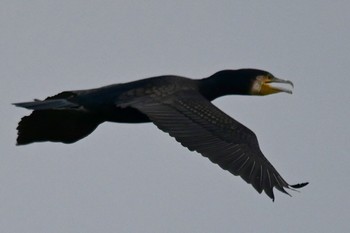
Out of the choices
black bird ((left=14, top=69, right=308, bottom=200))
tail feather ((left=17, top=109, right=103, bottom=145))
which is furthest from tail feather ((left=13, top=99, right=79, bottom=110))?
tail feather ((left=17, top=109, right=103, bottom=145))

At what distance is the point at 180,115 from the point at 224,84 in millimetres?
1403

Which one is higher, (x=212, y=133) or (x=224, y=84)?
(x=224, y=84)

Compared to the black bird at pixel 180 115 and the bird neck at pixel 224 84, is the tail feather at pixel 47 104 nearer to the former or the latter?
the black bird at pixel 180 115

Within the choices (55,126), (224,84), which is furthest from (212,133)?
(55,126)

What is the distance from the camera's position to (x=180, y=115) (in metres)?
19.1

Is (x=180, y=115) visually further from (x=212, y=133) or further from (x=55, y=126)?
(x=55, y=126)

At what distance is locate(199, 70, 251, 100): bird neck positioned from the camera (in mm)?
20250

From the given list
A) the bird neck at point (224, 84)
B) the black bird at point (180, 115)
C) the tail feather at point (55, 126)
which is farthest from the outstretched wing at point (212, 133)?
the tail feather at point (55, 126)

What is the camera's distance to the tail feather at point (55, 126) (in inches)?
804

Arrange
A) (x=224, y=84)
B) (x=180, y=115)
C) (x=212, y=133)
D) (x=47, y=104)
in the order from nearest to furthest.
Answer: (x=212, y=133) → (x=180, y=115) → (x=47, y=104) → (x=224, y=84)

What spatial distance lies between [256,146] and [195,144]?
78 centimetres

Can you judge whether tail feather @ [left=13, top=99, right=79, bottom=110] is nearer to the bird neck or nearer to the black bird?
the black bird

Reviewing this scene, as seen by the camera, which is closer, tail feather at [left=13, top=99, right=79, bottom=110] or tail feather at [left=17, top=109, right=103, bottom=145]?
tail feather at [left=13, top=99, right=79, bottom=110]

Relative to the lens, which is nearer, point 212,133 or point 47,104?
point 212,133
